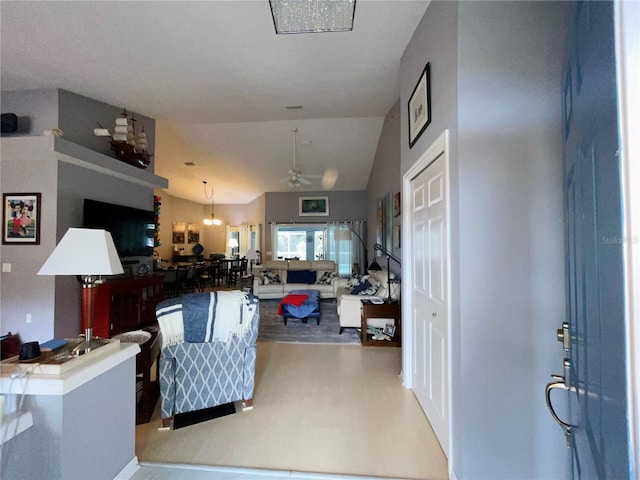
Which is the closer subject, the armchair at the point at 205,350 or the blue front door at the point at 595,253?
the blue front door at the point at 595,253

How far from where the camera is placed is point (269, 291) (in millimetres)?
6207

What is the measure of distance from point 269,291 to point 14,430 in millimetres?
5135

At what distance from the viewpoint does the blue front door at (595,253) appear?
0.43m

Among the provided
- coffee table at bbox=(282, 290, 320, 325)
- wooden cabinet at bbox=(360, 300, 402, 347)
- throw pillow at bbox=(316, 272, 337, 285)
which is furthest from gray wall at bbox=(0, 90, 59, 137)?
throw pillow at bbox=(316, 272, 337, 285)

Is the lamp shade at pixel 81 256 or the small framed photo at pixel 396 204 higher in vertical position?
the small framed photo at pixel 396 204

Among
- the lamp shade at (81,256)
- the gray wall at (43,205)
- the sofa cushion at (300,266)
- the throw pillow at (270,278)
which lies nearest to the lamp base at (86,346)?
the lamp shade at (81,256)

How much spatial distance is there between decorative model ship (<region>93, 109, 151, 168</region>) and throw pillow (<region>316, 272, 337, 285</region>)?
426 centimetres

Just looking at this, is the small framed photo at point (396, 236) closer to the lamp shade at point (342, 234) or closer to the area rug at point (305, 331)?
the area rug at point (305, 331)

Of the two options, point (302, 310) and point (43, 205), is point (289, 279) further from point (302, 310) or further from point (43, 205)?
point (43, 205)

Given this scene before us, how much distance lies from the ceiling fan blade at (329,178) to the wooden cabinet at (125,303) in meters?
4.76

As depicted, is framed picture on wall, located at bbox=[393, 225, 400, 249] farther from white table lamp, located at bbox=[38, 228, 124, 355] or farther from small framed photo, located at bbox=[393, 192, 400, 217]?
white table lamp, located at bbox=[38, 228, 124, 355]

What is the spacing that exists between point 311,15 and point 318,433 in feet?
9.28

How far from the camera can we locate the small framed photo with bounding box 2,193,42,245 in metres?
3.01

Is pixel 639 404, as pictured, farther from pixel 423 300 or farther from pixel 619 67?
pixel 423 300
